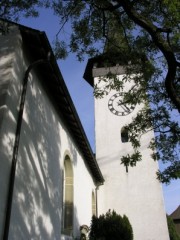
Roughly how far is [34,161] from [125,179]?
11265mm

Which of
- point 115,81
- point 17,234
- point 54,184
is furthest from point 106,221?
point 17,234

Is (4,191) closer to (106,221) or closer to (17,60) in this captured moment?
(17,60)

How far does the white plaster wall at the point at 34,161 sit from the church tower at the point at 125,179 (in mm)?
6426

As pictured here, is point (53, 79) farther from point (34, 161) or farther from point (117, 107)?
point (117, 107)

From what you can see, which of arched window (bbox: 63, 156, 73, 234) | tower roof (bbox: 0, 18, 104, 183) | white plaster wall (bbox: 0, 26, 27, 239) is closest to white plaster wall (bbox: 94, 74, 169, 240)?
tower roof (bbox: 0, 18, 104, 183)

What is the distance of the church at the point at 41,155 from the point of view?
23.0 feet

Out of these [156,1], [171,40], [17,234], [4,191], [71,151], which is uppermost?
[156,1]

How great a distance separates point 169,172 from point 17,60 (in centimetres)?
527

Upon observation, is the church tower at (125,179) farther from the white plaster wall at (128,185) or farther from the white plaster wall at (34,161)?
the white plaster wall at (34,161)

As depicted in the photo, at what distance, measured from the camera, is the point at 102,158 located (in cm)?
1984

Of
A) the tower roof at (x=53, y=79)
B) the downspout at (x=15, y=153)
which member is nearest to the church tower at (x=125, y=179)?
the tower roof at (x=53, y=79)

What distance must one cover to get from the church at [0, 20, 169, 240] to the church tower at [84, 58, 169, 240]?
75mm

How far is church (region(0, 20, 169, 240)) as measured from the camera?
700cm

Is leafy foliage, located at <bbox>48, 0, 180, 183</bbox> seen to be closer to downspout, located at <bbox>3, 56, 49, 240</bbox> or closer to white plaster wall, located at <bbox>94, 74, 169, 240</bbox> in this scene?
downspout, located at <bbox>3, 56, 49, 240</bbox>
